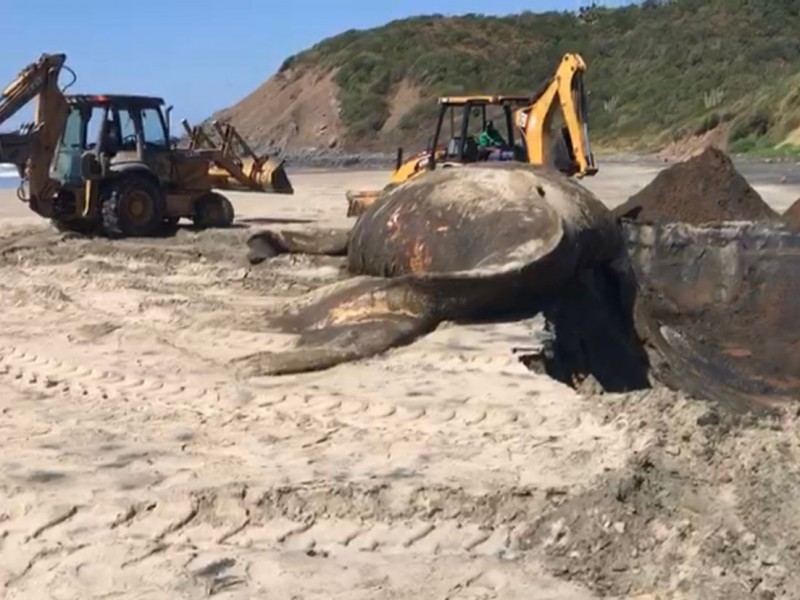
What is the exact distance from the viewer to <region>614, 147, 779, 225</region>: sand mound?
450 inches

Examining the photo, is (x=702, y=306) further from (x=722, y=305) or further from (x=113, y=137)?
(x=113, y=137)

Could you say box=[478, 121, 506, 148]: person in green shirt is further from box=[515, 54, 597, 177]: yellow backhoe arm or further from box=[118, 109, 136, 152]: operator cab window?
box=[118, 109, 136, 152]: operator cab window

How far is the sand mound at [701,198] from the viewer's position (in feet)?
37.5

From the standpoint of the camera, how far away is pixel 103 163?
54.3 ft

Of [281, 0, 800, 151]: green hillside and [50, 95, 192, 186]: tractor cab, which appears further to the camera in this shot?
[281, 0, 800, 151]: green hillside

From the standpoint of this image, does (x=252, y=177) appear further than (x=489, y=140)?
Yes

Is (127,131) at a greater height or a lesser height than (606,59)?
lesser

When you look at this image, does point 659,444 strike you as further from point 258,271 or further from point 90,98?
point 90,98

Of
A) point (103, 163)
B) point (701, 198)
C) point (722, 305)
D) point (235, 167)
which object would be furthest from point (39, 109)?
point (722, 305)

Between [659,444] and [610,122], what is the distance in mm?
53534

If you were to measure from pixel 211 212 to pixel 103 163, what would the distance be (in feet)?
5.80

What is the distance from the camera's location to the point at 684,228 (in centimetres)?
1075

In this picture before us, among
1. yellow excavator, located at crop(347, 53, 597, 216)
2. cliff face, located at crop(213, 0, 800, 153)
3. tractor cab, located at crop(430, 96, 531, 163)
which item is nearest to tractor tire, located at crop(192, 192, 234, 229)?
yellow excavator, located at crop(347, 53, 597, 216)

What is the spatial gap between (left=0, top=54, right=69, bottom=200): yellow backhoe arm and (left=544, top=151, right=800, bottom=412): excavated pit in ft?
25.5
